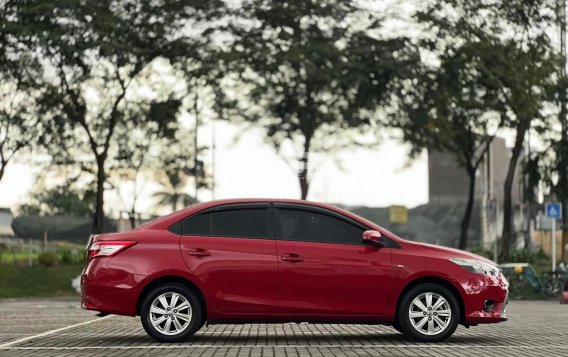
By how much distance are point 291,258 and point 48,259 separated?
31990 mm

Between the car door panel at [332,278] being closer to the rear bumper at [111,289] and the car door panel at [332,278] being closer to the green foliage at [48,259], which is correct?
the rear bumper at [111,289]

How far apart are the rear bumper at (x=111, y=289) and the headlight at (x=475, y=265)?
357cm

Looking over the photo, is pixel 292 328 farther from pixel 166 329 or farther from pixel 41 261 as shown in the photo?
pixel 41 261

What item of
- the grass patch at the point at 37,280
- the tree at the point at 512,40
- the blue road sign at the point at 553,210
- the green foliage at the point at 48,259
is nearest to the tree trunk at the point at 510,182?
the tree at the point at 512,40

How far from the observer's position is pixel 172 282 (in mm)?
14070

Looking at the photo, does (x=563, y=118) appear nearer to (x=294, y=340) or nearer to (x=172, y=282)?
(x=294, y=340)

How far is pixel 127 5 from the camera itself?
37.5m

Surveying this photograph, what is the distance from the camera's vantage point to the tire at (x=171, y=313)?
13.9m

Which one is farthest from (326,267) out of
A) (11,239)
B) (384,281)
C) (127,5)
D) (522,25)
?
(11,239)

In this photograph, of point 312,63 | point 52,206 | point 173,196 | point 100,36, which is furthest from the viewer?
point 52,206

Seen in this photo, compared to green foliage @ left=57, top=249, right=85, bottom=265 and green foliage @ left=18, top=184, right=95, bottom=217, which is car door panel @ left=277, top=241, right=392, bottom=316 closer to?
green foliage @ left=57, top=249, right=85, bottom=265

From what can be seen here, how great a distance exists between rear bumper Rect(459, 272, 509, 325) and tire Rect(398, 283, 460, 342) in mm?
163

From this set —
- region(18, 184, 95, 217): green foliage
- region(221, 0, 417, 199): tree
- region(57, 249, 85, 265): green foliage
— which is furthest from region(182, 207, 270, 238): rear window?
region(18, 184, 95, 217): green foliage

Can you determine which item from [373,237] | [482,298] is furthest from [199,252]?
[482,298]
